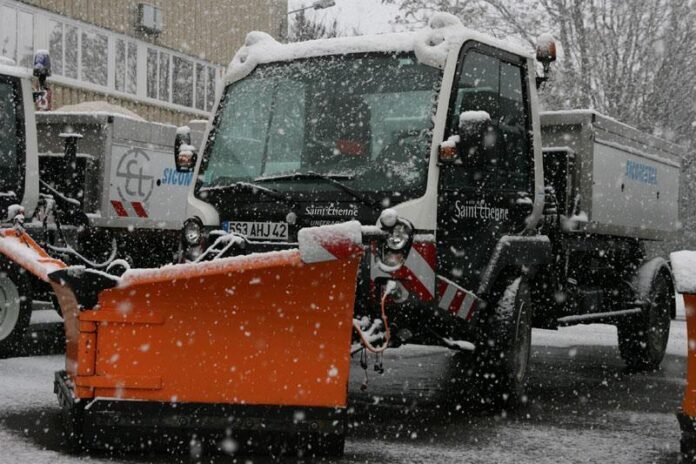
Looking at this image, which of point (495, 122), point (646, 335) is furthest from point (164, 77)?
point (495, 122)

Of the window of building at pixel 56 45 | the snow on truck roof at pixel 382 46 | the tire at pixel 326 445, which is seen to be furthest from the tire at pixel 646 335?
the window of building at pixel 56 45

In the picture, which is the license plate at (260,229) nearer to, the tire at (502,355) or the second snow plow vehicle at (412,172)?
the second snow plow vehicle at (412,172)

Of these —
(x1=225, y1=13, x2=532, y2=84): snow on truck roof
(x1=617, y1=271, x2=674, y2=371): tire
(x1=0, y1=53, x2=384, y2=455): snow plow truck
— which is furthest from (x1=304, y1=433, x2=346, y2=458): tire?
(x1=617, y1=271, x2=674, y2=371): tire

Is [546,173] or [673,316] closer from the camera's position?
[546,173]

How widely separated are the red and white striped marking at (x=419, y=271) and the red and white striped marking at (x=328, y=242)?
60.5 inches

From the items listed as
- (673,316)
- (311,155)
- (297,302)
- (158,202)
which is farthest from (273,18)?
(297,302)

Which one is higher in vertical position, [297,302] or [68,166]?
[68,166]

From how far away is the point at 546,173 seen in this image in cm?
922

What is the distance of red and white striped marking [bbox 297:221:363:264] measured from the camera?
527 centimetres

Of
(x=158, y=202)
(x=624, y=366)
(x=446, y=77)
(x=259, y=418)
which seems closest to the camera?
(x=259, y=418)

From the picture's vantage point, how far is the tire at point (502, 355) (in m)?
7.57

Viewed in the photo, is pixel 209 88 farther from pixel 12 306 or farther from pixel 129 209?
pixel 12 306

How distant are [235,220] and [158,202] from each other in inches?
236

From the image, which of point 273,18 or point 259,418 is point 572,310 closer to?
point 259,418
